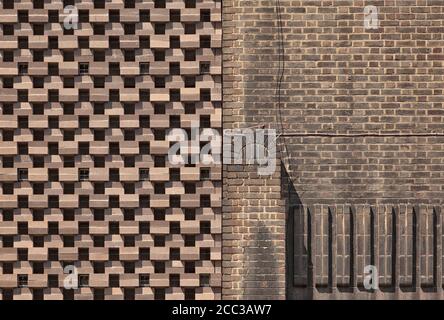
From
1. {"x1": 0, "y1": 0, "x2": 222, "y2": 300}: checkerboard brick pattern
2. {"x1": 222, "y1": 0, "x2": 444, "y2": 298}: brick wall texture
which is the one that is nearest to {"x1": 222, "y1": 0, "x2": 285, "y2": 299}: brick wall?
{"x1": 222, "y1": 0, "x2": 444, "y2": 298}: brick wall texture

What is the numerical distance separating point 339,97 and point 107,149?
3.42 meters

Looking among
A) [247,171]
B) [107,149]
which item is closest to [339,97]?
[247,171]

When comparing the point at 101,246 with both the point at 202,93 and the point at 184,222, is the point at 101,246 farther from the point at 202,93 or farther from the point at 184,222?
the point at 202,93

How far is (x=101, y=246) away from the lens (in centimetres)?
827

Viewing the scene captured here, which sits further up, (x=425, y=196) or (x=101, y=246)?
(x=425, y=196)

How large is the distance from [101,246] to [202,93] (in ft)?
8.67

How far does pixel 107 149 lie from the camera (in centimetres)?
823

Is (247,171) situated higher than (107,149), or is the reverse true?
(107,149)

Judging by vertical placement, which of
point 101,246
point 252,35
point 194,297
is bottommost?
point 194,297

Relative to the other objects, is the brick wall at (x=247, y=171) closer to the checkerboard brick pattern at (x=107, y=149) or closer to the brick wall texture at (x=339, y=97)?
the brick wall texture at (x=339, y=97)

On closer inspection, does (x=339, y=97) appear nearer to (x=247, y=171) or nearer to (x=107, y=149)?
(x=247, y=171)

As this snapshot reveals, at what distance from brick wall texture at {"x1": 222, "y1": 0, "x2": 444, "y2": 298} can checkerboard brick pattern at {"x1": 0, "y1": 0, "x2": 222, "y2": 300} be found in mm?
386

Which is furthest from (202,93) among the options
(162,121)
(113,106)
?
(113,106)

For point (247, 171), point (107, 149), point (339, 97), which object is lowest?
point (247, 171)
